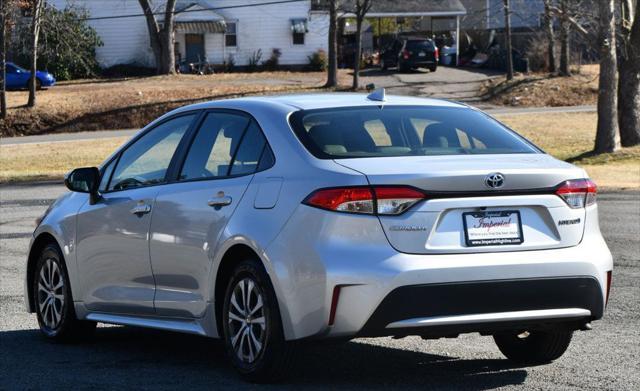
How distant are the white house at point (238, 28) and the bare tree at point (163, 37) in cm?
615

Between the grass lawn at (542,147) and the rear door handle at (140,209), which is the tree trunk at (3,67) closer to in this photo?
the grass lawn at (542,147)

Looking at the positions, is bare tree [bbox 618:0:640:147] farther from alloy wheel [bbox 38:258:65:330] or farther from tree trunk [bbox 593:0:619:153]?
alloy wheel [bbox 38:258:65:330]

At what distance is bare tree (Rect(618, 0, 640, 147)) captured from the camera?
99.3 feet

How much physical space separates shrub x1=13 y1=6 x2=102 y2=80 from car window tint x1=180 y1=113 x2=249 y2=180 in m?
44.0

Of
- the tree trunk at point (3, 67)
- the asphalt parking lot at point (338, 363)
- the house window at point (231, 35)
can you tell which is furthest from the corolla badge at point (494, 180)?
the house window at point (231, 35)

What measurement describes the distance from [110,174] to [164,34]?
5293 centimetres

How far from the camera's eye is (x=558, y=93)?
165 feet

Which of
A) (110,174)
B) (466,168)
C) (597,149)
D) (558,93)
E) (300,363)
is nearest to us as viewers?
(466,168)

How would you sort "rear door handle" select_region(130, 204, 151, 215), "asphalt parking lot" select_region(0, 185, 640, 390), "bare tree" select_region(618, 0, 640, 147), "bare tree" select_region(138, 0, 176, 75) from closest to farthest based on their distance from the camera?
"asphalt parking lot" select_region(0, 185, 640, 390) → "rear door handle" select_region(130, 204, 151, 215) → "bare tree" select_region(618, 0, 640, 147) → "bare tree" select_region(138, 0, 176, 75)

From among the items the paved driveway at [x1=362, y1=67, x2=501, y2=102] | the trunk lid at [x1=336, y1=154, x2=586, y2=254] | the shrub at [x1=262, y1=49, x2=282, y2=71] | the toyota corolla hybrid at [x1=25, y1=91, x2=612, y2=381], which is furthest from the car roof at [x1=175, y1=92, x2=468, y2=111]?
the shrub at [x1=262, y1=49, x2=282, y2=71]

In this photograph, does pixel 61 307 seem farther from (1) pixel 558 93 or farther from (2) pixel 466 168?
(1) pixel 558 93

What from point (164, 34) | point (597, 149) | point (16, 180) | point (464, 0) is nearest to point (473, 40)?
point (464, 0)

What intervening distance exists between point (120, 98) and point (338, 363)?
4424cm

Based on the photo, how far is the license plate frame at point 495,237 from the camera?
618 centimetres
